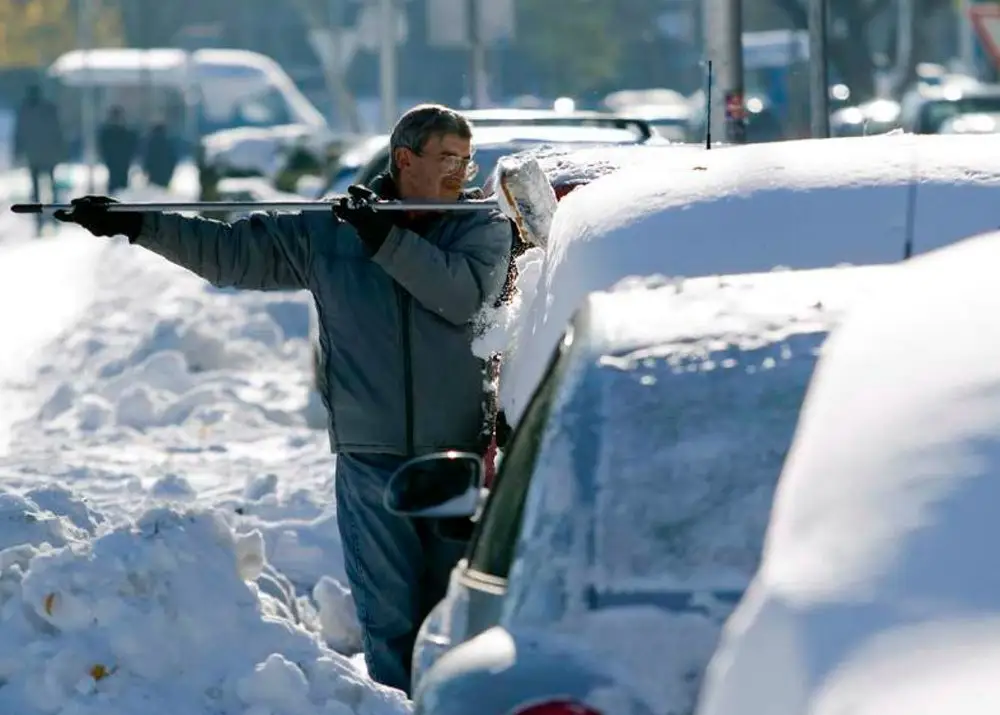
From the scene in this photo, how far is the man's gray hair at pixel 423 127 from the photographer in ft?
22.1

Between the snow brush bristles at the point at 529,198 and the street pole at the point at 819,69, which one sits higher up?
the snow brush bristles at the point at 529,198

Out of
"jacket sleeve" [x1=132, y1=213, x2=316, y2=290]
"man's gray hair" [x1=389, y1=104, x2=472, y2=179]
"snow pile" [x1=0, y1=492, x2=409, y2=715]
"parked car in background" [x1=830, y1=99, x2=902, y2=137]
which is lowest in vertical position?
"parked car in background" [x1=830, y1=99, x2=902, y2=137]

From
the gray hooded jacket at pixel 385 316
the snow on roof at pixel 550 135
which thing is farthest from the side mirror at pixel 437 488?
the snow on roof at pixel 550 135

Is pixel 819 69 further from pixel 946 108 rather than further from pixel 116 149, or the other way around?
pixel 116 149

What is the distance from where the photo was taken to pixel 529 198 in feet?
20.3

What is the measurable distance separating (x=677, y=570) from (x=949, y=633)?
30.6 inches

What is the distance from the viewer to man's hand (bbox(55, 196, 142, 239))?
6.77 meters

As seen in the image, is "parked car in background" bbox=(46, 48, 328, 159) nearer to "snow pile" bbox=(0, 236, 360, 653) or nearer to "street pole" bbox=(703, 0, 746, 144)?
"snow pile" bbox=(0, 236, 360, 653)

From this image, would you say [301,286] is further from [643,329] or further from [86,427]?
[86,427]

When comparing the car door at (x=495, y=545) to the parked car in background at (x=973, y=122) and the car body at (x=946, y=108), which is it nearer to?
the parked car in background at (x=973, y=122)

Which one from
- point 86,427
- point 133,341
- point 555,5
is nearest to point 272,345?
point 133,341

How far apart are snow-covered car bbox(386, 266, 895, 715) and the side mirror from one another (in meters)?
0.46

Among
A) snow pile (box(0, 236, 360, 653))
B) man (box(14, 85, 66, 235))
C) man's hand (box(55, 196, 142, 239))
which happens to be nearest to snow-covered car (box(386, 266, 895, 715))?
man's hand (box(55, 196, 142, 239))

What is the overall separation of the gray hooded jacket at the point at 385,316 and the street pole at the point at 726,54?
780 centimetres
